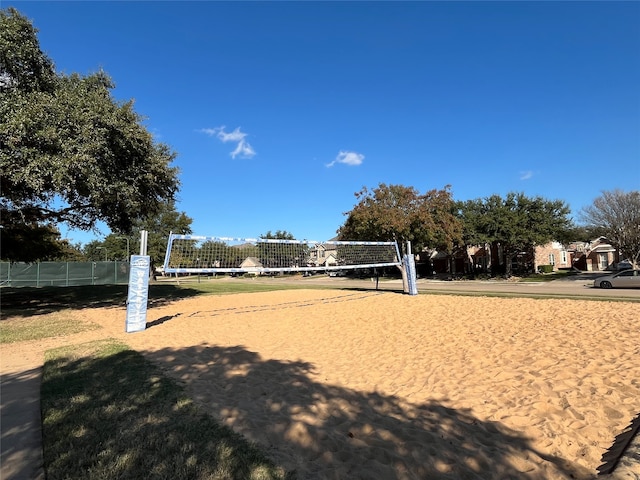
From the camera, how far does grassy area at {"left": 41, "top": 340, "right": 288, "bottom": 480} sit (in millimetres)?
2916

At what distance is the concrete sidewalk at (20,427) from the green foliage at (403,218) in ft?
73.0

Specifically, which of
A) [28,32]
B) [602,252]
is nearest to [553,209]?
[602,252]

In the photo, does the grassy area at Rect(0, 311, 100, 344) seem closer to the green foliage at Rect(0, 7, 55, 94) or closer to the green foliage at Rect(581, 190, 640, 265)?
the green foliage at Rect(0, 7, 55, 94)

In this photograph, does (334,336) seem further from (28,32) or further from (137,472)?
(28,32)

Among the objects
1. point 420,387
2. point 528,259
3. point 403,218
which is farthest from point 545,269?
point 420,387

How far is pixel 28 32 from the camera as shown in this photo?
1106 centimetres

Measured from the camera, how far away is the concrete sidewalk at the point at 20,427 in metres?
3.00

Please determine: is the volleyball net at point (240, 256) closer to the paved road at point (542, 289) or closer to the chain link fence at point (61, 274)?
the paved road at point (542, 289)

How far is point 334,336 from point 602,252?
52.0 m

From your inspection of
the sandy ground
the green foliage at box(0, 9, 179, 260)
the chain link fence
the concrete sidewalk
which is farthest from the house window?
the concrete sidewalk

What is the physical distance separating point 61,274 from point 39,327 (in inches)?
1212

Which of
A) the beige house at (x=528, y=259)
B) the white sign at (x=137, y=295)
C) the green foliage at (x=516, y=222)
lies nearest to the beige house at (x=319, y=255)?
the white sign at (x=137, y=295)

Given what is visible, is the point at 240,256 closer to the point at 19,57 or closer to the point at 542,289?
the point at 19,57

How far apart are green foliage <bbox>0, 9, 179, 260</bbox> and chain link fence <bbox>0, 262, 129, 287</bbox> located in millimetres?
24746
